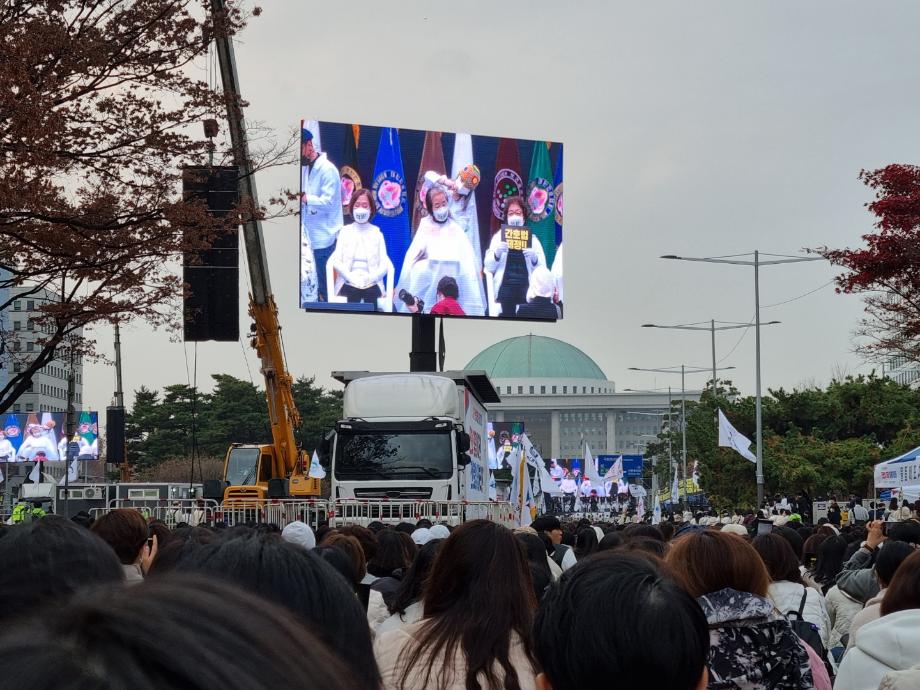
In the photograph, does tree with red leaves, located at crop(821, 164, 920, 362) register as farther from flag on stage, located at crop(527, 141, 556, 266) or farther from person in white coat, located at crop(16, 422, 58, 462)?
person in white coat, located at crop(16, 422, 58, 462)

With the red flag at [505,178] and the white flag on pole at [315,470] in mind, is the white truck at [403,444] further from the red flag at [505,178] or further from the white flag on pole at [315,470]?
the red flag at [505,178]

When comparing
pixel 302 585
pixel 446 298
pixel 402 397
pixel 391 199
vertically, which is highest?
pixel 391 199

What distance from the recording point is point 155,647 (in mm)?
1007

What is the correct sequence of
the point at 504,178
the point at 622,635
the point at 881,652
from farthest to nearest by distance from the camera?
the point at 504,178 → the point at 881,652 → the point at 622,635

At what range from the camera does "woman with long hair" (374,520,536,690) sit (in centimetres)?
412

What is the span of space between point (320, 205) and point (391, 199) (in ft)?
6.29

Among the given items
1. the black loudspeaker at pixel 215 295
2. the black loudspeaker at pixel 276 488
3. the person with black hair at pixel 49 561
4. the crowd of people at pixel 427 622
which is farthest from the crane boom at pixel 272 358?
the person with black hair at pixel 49 561

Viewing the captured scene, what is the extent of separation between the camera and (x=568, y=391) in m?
156

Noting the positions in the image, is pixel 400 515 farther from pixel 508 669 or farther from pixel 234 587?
pixel 234 587

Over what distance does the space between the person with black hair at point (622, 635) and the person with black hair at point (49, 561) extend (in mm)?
1131

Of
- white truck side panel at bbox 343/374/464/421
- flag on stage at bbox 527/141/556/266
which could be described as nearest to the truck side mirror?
white truck side panel at bbox 343/374/464/421

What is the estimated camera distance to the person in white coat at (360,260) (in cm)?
3584

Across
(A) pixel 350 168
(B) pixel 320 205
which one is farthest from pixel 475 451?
A: (A) pixel 350 168

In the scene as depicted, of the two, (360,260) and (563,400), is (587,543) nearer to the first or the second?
(360,260)
